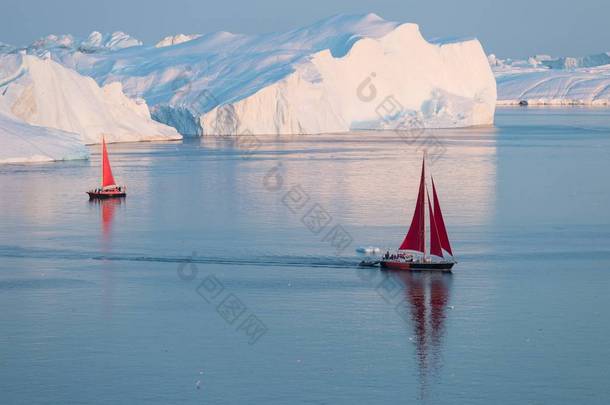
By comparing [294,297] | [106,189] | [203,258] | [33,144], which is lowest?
[294,297]

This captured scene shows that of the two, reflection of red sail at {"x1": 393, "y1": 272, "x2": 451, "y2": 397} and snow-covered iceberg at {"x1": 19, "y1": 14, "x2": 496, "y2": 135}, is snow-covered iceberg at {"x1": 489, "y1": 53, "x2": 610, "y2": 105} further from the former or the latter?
reflection of red sail at {"x1": 393, "y1": 272, "x2": 451, "y2": 397}

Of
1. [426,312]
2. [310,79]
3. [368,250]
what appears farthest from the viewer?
[310,79]

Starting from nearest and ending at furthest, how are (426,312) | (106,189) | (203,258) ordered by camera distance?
(426,312)
(203,258)
(106,189)

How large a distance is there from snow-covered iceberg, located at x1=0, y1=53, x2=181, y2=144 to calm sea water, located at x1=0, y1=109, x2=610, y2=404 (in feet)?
43.8

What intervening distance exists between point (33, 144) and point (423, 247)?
2470 cm

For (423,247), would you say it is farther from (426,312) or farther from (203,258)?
(203,258)

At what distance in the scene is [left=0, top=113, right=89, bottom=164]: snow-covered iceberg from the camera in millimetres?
42031

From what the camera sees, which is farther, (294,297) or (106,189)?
(106,189)

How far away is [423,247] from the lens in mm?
21203

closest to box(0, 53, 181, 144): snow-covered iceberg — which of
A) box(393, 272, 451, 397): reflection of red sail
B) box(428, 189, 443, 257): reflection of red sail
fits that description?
box(428, 189, 443, 257): reflection of red sail

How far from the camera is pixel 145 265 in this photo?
21250 mm

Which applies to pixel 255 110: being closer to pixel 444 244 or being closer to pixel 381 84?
pixel 381 84

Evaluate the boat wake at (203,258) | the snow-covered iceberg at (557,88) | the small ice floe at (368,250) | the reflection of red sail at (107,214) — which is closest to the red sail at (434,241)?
the boat wake at (203,258)

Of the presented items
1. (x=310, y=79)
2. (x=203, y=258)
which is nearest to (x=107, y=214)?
(x=203, y=258)
